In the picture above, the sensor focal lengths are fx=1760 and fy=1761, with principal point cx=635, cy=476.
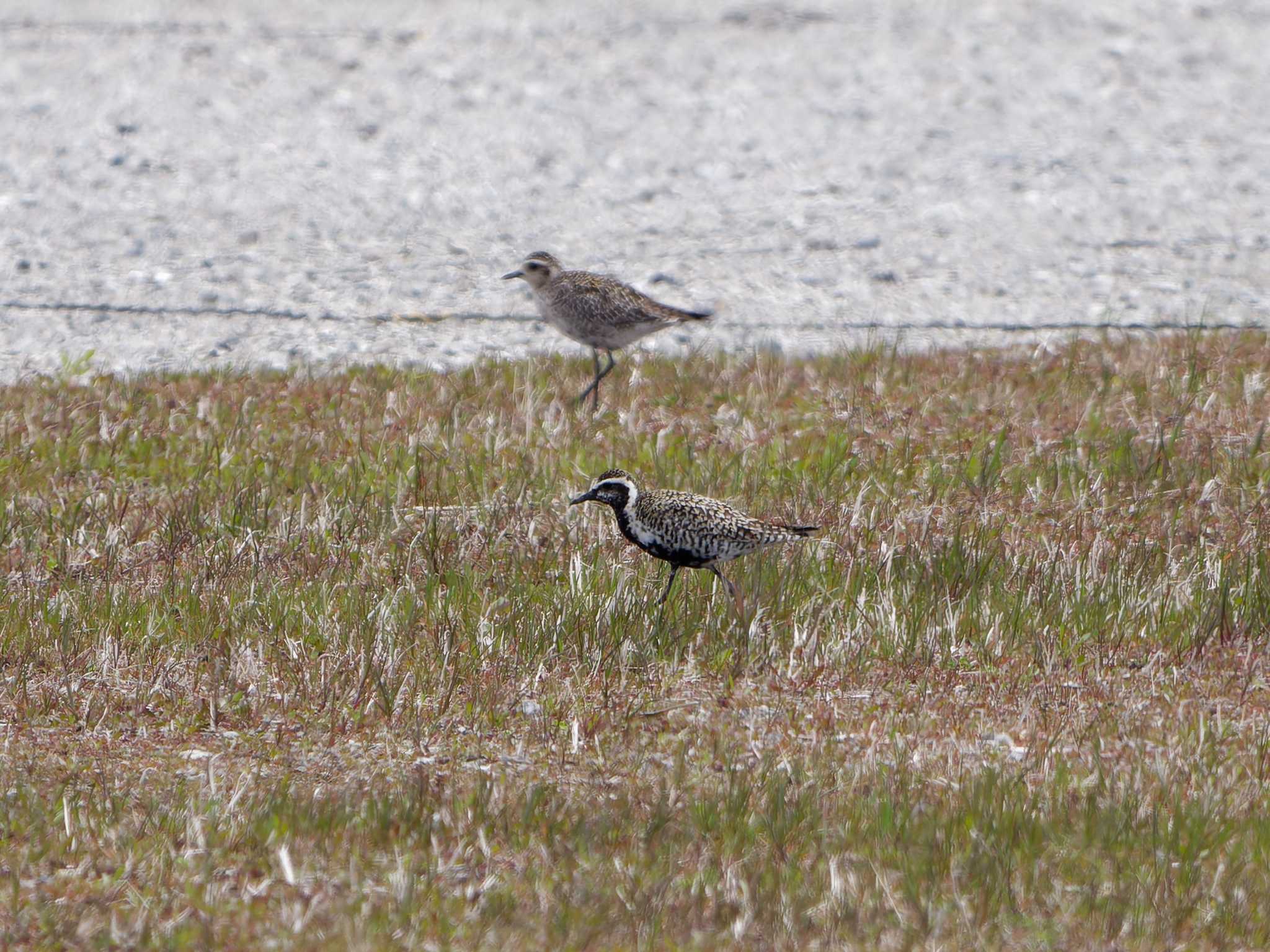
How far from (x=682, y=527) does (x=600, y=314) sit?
149 inches

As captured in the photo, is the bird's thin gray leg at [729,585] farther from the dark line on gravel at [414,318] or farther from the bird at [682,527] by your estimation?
the dark line on gravel at [414,318]

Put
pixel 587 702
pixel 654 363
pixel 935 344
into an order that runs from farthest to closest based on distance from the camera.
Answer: pixel 935 344 → pixel 654 363 → pixel 587 702

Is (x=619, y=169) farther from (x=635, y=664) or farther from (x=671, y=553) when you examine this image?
(x=635, y=664)

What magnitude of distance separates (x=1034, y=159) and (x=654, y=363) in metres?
8.14

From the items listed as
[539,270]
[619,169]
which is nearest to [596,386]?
[539,270]

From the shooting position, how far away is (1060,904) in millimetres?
4977

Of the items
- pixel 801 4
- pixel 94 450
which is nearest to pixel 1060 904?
pixel 94 450

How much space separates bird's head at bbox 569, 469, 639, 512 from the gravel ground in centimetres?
461

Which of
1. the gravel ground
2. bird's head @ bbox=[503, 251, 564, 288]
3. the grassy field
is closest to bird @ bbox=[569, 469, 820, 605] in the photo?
the grassy field

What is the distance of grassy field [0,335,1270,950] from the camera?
5027mm

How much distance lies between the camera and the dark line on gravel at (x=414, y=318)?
13320mm

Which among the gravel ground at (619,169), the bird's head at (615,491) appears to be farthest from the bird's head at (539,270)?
the bird's head at (615,491)

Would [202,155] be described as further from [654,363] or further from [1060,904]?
[1060,904]

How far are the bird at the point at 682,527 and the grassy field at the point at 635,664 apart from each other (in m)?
0.17
